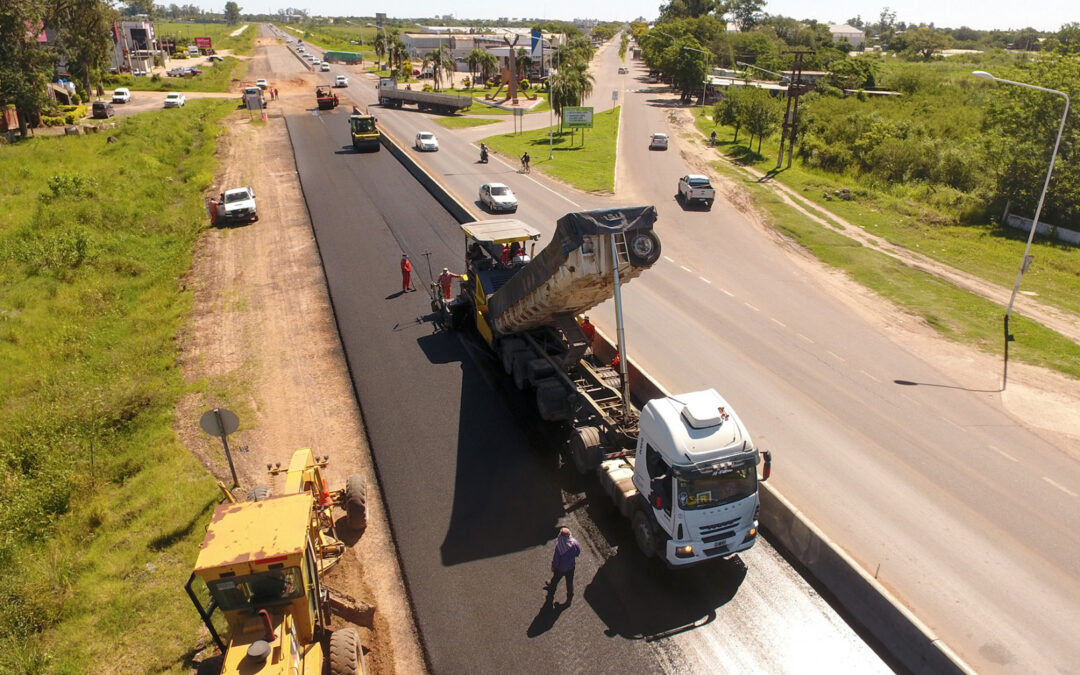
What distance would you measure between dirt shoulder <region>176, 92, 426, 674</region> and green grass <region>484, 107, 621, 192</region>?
19.2 m

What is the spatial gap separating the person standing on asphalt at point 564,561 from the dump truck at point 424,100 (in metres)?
64.3

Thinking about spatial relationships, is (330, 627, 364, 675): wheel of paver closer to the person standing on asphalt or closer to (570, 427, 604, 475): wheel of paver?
the person standing on asphalt

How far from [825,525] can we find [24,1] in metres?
62.2

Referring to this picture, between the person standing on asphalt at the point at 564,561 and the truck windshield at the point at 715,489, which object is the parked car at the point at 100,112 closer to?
the person standing on asphalt at the point at 564,561

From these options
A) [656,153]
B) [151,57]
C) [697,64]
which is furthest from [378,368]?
[151,57]

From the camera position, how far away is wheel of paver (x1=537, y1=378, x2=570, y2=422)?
14.6 metres

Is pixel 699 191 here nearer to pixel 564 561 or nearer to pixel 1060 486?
pixel 1060 486

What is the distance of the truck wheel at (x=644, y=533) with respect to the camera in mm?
10734

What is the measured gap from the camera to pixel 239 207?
29.8 metres

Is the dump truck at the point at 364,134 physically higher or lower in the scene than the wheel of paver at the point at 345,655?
higher

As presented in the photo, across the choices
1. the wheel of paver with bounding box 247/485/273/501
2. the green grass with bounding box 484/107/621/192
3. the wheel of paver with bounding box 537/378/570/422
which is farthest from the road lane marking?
the green grass with bounding box 484/107/621/192

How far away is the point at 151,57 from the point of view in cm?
10762

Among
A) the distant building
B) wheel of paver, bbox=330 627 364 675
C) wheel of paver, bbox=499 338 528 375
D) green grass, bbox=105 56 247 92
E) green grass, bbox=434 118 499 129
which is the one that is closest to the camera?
wheel of paver, bbox=330 627 364 675

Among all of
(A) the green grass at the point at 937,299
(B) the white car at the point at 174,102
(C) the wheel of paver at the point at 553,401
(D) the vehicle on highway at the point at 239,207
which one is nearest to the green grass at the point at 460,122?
(B) the white car at the point at 174,102
